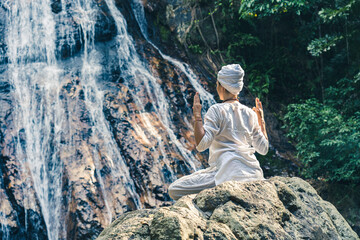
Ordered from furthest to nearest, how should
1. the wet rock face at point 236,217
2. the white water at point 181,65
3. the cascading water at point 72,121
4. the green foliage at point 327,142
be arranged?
1. the white water at point 181,65
2. the green foliage at point 327,142
3. the cascading water at point 72,121
4. the wet rock face at point 236,217

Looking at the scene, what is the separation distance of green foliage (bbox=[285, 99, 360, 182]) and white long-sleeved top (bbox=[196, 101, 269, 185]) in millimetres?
6390

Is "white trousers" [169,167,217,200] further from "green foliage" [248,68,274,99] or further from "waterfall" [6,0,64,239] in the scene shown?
"green foliage" [248,68,274,99]

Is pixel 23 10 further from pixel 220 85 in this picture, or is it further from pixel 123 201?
pixel 220 85

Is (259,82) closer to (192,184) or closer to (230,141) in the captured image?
(230,141)

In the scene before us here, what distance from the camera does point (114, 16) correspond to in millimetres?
12547

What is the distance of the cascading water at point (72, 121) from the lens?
27.8ft

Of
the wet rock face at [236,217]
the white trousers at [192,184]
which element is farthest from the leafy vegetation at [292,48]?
the white trousers at [192,184]

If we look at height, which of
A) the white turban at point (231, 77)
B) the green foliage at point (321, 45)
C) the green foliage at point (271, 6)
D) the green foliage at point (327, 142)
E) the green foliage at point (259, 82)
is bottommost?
the green foliage at point (327, 142)

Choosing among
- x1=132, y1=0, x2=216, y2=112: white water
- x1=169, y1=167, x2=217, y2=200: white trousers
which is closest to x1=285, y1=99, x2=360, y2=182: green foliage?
x1=132, y1=0, x2=216, y2=112: white water

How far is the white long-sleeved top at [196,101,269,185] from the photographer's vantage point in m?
3.99

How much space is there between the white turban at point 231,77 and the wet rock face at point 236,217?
36.7 inches

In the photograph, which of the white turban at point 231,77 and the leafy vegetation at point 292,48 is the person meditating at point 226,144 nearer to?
the white turban at point 231,77

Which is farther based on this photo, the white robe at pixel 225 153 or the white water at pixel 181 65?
the white water at pixel 181 65

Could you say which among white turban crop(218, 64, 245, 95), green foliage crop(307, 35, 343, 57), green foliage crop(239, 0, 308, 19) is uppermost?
green foliage crop(239, 0, 308, 19)
